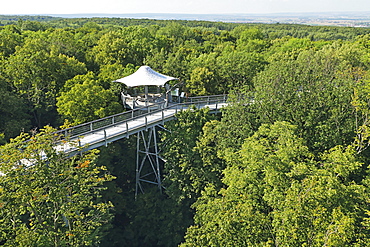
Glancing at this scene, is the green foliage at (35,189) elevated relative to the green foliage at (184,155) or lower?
elevated

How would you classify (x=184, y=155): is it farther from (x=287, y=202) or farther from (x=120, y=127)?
(x=287, y=202)

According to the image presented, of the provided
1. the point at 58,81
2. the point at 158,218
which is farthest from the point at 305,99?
the point at 58,81

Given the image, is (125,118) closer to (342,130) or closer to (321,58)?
(342,130)

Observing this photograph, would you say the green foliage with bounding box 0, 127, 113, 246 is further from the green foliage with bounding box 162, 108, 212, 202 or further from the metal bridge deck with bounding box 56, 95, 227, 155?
the green foliage with bounding box 162, 108, 212, 202

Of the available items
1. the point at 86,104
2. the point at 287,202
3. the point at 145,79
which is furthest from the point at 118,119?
the point at 287,202

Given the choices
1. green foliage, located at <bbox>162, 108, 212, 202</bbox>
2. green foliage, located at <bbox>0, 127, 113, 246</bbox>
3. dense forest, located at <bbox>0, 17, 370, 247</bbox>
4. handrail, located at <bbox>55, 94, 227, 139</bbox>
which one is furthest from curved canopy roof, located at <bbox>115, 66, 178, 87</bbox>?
green foliage, located at <bbox>0, 127, 113, 246</bbox>

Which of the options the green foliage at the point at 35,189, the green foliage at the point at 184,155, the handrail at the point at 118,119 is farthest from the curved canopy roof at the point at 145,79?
the green foliage at the point at 35,189

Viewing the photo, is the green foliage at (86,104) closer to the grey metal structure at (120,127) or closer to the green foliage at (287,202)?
the grey metal structure at (120,127)

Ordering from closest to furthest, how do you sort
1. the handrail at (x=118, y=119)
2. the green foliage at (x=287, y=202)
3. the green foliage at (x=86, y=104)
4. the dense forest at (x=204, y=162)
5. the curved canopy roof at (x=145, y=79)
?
1. the green foliage at (x=287, y=202)
2. the dense forest at (x=204, y=162)
3. the handrail at (x=118, y=119)
4. the green foliage at (x=86, y=104)
5. the curved canopy roof at (x=145, y=79)
